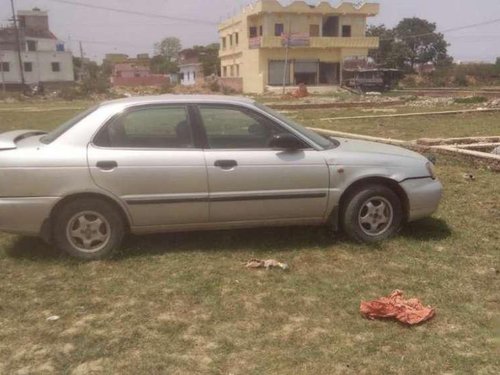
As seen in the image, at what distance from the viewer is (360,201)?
524cm

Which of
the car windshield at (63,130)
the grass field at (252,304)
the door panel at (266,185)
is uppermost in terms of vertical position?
the car windshield at (63,130)

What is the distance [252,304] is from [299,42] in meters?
53.1

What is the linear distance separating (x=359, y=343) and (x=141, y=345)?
1.38 m

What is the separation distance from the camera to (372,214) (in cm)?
534

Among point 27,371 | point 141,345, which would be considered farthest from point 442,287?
point 27,371

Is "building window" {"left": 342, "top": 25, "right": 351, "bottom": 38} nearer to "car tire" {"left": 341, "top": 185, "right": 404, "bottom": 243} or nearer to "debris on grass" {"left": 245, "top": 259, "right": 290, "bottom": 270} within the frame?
"car tire" {"left": 341, "top": 185, "right": 404, "bottom": 243}

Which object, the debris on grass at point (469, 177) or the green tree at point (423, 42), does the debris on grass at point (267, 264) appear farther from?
the green tree at point (423, 42)

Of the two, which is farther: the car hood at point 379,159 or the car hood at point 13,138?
the car hood at point 379,159

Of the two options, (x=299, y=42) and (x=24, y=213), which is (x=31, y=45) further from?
(x=24, y=213)

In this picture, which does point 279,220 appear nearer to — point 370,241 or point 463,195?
point 370,241

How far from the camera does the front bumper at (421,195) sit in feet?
17.5

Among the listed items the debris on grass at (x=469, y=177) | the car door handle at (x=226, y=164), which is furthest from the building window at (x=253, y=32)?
the car door handle at (x=226, y=164)

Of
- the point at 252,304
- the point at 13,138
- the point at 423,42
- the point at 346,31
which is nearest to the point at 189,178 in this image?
the point at 252,304

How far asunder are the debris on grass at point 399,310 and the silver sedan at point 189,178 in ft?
4.40
